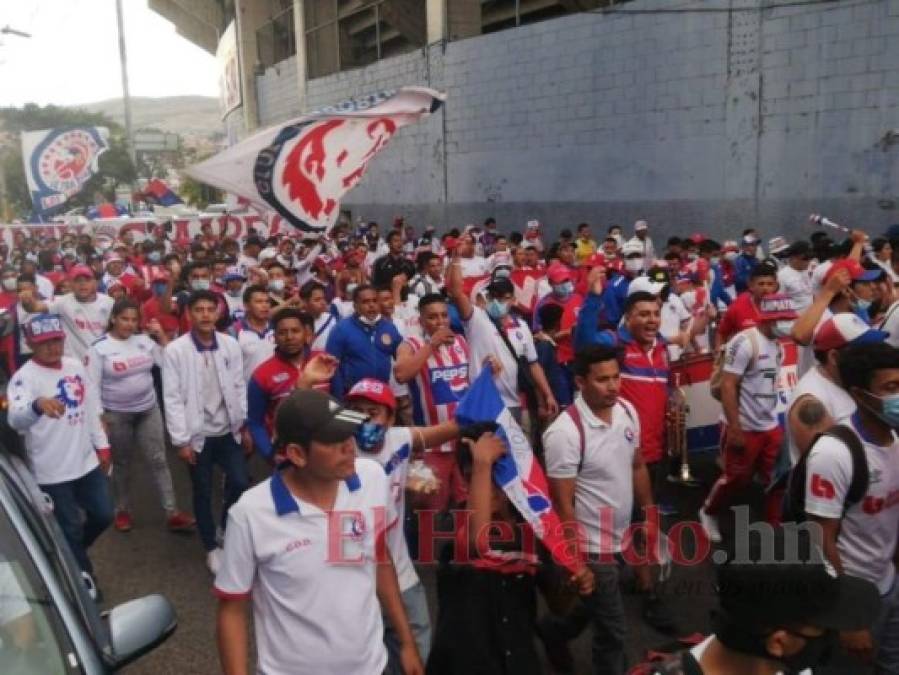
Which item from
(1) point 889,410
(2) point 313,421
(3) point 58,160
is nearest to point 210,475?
(2) point 313,421

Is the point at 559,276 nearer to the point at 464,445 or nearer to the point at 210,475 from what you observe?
the point at 210,475

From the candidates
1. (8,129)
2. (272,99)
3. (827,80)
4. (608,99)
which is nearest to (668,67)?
(608,99)

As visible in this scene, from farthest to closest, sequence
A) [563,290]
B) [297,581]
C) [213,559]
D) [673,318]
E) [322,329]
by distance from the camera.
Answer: [673,318] < [563,290] < [322,329] < [213,559] < [297,581]

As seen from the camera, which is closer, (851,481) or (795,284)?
(851,481)

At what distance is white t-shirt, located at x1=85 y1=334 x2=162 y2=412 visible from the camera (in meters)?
6.04

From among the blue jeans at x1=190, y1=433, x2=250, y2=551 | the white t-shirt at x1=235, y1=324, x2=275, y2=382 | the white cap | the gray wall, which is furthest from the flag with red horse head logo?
the gray wall

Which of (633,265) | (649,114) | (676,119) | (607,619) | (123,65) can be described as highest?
(123,65)

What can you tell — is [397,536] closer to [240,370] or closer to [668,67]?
[240,370]

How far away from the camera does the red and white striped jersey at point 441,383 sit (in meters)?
5.52

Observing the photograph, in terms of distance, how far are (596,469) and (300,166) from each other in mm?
4113

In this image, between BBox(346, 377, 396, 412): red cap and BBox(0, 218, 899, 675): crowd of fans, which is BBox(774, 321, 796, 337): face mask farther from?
BBox(346, 377, 396, 412): red cap

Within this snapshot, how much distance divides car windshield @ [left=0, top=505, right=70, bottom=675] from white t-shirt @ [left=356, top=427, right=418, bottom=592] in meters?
1.31

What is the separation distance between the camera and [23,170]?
4900cm

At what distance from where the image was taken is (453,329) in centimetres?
589
